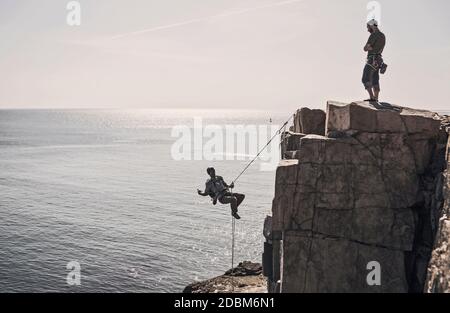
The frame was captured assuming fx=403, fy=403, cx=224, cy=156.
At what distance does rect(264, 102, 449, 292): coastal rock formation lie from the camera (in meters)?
18.1

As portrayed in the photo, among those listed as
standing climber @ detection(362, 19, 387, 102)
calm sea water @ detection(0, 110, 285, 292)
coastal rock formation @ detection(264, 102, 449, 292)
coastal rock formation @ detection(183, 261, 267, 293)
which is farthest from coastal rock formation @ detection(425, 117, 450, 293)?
calm sea water @ detection(0, 110, 285, 292)

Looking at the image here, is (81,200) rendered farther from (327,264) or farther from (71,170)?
(327,264)

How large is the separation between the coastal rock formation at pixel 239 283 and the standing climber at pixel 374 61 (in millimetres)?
13636

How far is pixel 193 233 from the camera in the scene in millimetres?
59281

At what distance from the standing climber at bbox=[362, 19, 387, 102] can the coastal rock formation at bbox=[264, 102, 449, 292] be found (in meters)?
2.35

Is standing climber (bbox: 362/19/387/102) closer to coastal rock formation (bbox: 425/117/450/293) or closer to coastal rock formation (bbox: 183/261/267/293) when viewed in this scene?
coastal rock formation (bbox: 425/117/450/293)

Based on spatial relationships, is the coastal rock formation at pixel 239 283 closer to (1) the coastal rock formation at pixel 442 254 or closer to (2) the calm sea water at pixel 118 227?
(1) the coastal rock formation at pixel 442 254

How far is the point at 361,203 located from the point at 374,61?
7.20 m

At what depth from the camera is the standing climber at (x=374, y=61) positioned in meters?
19.8

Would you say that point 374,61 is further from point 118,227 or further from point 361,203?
point 118,227

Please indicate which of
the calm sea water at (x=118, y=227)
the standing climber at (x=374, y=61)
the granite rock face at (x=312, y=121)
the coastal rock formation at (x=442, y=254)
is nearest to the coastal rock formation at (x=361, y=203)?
the coastal rock formation at (x=442, y=254)

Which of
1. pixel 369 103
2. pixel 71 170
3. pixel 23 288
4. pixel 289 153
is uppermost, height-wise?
pixel 369 103

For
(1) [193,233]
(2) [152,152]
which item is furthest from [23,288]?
(2) [152,152]
